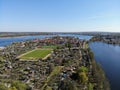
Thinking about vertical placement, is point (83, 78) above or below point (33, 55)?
above

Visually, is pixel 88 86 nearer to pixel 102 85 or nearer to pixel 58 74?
pixel 102 85

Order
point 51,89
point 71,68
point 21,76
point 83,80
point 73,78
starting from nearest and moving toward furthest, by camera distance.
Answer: point 51,89
point 83,80
point 73,78
point 21,76
point 71,68

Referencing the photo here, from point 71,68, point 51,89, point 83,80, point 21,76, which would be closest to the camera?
point 51,89

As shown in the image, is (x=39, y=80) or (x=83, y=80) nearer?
(x=83, y=80)

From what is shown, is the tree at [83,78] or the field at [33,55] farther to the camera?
the field at [33,55]

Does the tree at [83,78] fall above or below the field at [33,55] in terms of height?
above

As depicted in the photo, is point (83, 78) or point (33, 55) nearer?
point (83, 78)

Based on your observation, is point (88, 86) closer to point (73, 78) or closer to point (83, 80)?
point (83, 80)

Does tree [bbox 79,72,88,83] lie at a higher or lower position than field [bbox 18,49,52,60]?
higher

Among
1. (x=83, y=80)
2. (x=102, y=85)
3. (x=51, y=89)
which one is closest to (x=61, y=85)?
(x=51, y=89)

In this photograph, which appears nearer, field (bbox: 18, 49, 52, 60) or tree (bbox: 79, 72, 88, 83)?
tree (bbox: 79, 72, 88, 83)
